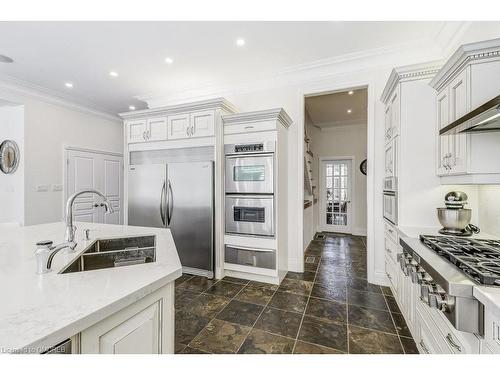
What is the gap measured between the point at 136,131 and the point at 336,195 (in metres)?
5.00

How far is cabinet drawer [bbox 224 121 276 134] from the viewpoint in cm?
289

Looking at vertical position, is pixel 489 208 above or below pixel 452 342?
above

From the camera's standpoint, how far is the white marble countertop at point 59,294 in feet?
2.04

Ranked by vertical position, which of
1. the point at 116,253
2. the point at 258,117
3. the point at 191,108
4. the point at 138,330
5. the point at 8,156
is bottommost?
the point at 138,330

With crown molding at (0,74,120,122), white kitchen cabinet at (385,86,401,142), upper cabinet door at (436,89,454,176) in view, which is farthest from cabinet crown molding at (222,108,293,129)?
crown molding at (0,74,120,122)

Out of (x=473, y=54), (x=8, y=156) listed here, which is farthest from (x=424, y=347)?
(x=8, y=156)

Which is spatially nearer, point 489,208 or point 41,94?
point 489,208

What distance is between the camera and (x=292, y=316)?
219cm

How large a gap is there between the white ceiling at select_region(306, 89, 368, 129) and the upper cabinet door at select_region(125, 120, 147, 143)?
2906 millimetres

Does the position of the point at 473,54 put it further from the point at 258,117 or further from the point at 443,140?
the point at 258,117

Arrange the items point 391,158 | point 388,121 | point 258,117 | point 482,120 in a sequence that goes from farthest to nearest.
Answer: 1. point 258,117
2. point 388,121
3. point 391,158
4. point 482,120

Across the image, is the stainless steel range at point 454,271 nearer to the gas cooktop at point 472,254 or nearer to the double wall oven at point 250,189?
the gas cooktop at point 472,254
